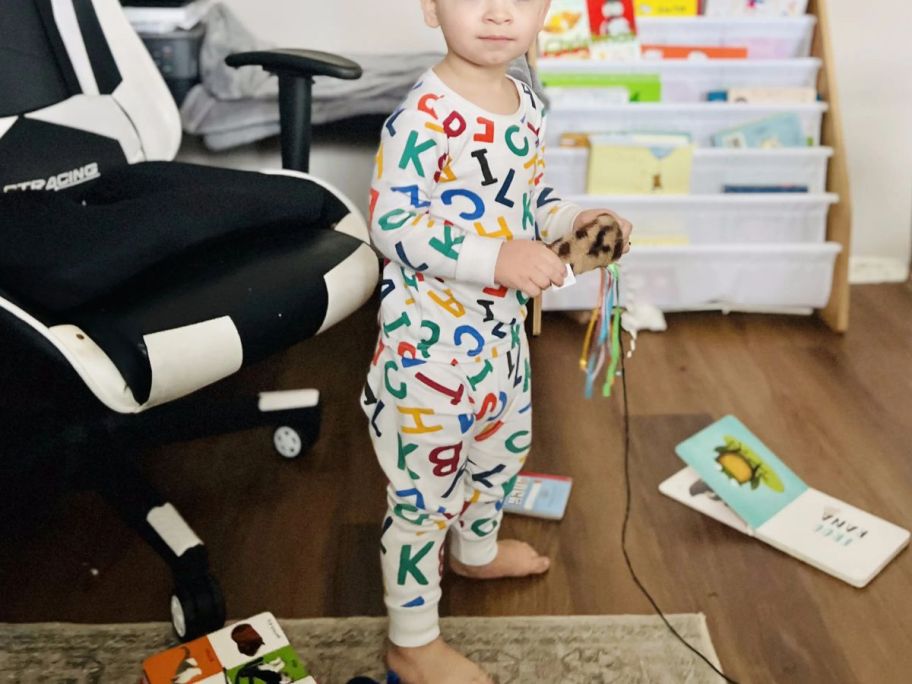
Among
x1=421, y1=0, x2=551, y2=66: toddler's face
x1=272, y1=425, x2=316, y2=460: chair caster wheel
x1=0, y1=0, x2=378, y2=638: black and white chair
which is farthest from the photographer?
x1=272, y1=425, x2=316, y2=460: chair caster wheel

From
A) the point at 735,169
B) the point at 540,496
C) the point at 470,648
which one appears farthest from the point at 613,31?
the point at 470,648

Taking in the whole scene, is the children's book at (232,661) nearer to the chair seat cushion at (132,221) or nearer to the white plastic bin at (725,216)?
the chair seat cushion at (132,221)

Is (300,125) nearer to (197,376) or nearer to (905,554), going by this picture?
(197,376)

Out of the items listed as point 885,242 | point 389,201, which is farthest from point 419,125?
point 885,242

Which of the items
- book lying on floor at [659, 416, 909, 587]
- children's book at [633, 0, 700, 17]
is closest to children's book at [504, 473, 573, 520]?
book lying on floor at [659, 416, 909, 587]

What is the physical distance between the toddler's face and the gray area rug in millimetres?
660

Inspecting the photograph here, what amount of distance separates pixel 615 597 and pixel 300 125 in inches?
29.6

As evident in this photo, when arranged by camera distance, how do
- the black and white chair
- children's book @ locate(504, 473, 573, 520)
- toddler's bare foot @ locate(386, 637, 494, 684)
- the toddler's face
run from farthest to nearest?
1. children's book @ locate(504, 473, 573, 520)
2. toddler's bare foot @ locate(386, 637, 494, 684)
3. the black and white chair
4. the toddler's face

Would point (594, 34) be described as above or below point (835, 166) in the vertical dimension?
above

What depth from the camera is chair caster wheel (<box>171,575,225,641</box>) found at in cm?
99

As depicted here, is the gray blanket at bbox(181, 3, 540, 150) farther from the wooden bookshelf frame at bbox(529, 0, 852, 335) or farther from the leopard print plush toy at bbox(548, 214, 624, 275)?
the leopard print plush toy at bbox(548, 214, 624, 275)

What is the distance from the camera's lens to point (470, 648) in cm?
101

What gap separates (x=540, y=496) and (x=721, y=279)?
781 mm

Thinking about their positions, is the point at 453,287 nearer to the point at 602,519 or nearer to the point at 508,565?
the point at 508,565
